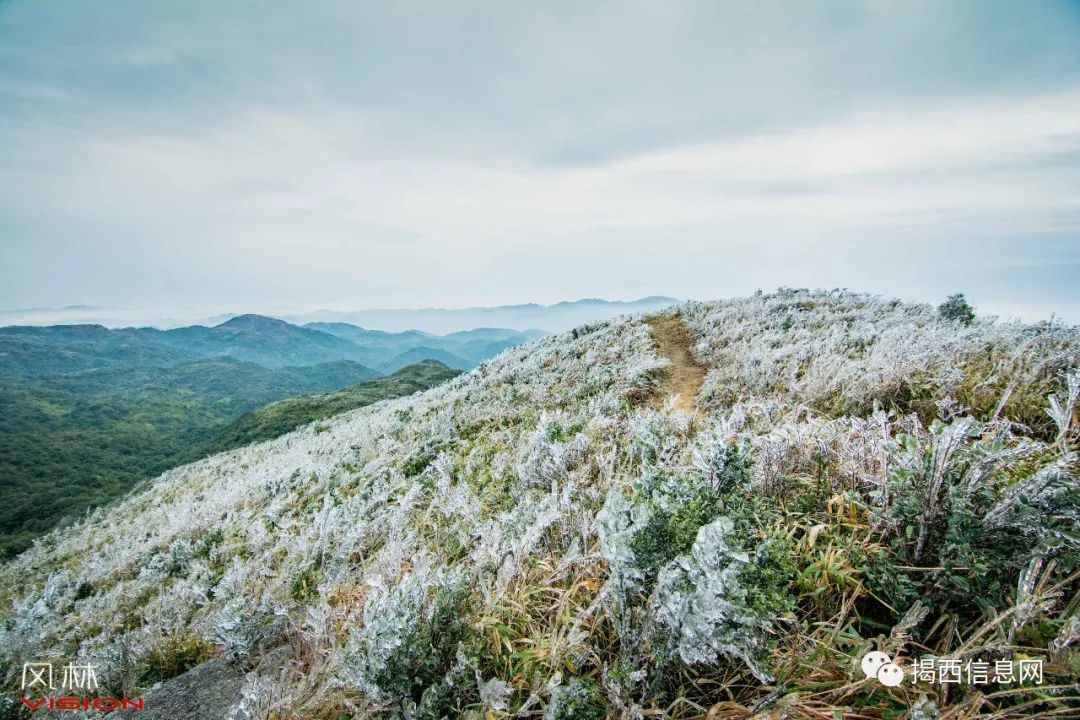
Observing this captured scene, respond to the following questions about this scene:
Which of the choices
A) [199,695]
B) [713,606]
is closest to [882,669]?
[713,606]

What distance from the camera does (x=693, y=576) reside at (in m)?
2.15

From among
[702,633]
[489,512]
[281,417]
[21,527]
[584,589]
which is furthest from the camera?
[281,417]

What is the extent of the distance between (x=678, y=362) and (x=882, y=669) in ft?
38.0

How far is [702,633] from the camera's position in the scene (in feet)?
6.93

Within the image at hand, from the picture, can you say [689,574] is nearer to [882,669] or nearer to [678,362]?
[882,669]

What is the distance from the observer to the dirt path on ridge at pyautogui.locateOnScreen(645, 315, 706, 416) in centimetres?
988

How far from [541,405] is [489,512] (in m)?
5.74

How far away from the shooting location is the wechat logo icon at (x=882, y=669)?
7.09ft

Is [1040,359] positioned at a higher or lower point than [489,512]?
higher

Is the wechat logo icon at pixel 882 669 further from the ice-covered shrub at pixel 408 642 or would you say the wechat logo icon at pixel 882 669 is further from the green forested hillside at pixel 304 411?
the green forested hillside at pixel 304 411

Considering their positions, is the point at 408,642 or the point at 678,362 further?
the point at 678,362

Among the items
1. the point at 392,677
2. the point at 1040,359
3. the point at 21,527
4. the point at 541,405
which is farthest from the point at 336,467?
the point at 21,527

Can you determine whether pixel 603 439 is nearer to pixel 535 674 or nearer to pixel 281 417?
pixel 535 674

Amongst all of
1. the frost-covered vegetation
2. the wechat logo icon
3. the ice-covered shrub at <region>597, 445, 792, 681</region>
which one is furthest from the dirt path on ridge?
the wechat logo icon
